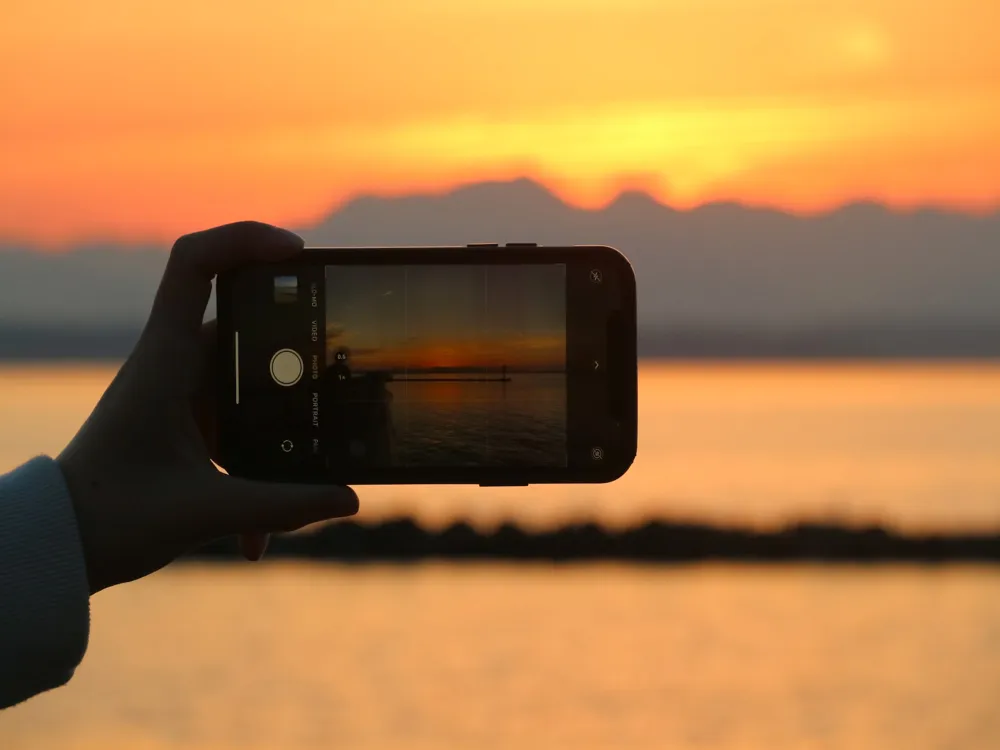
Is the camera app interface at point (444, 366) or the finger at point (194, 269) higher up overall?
the finger at point (194, 269)

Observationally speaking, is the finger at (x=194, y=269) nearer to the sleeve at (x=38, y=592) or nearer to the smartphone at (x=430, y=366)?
the smartphone at (x=430, y=366)

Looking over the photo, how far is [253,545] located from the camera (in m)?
1.93

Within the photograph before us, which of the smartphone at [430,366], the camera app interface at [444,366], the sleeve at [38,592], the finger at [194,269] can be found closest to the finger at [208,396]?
the smartphone at [430,366]

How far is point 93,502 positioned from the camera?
5.32 ft

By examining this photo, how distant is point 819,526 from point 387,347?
1761cm

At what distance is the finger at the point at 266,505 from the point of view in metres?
1.76

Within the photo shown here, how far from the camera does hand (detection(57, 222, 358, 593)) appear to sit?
1.64m

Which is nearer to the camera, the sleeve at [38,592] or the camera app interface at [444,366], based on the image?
the sleeve at [38,592]

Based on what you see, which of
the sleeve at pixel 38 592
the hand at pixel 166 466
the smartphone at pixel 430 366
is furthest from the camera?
the smartphone at pixel 430 366

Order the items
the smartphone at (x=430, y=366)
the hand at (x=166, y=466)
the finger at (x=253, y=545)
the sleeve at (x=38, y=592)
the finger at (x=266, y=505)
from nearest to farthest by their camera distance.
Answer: the sleeve at (x=38, y=592) → the hand at (x=166, y=466) → the finger at (x=266, y=505) → the finger at (x=253, y=545) → the smartphone at (x=430, y=366)

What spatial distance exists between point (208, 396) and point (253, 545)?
31 centimetres

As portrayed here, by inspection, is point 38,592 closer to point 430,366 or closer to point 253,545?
point 253,545

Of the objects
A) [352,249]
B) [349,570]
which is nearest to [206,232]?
[352,249]

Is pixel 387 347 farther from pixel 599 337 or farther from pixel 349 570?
pixel 349 570
